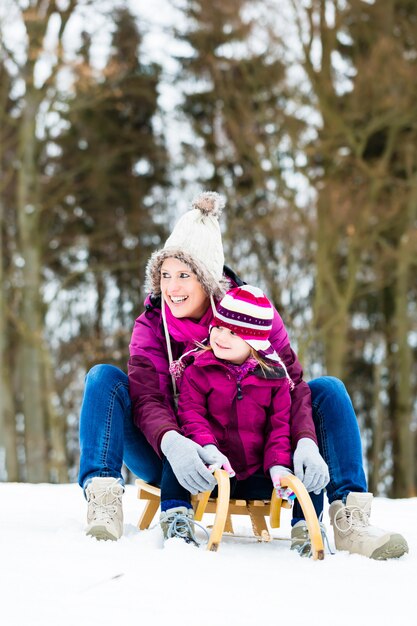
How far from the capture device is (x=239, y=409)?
8.31ft

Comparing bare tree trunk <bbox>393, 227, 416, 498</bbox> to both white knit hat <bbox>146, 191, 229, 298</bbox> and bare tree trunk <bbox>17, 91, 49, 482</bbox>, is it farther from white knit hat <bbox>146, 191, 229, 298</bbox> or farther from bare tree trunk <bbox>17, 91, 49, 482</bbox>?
white knit hat <bbox>146, 191, 229, 298</bbox>

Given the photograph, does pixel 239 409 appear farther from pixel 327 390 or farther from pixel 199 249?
pixel 199 249

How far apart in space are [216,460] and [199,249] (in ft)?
2.96

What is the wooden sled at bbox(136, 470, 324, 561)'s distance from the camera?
2305 mm

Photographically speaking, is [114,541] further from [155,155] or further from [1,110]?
[155,155]

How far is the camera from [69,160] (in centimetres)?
1395

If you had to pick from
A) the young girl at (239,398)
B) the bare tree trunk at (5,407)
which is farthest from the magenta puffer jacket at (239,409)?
the bare tree trunk at (5,407)

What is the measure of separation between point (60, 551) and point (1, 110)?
9.87m

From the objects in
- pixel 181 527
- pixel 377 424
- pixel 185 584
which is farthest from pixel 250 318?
pixel 377 424

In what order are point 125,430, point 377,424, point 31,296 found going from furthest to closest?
point 377,424 → point 31,296 → point 125,430

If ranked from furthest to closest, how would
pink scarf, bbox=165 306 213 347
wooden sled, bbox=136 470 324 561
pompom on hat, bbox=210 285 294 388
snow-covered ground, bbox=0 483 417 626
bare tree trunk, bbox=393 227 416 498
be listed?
1. bare tree trunk, bbox=393 227 416 498
2. pink scarf, bbox=165 306 213 347
3. pompom on hat, bbox=210 285 294 388
4. wooden sled, bbox=136 470 324 561
5. snow-covered ground, bbox=0 483 417 626

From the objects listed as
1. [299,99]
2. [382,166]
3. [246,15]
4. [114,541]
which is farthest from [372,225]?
[114,541]

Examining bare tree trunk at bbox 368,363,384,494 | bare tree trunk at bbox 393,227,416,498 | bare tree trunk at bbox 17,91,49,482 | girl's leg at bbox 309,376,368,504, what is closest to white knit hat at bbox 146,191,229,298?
girl's leg at bbox 309,376,368,504

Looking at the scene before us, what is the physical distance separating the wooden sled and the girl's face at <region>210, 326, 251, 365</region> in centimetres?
40
